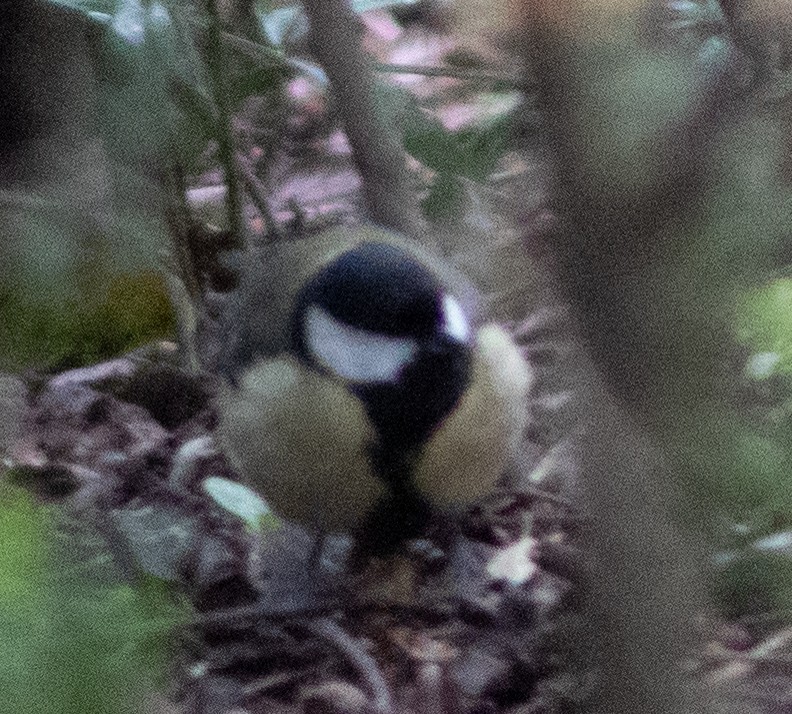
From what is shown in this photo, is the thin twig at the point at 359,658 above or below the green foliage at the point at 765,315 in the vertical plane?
below

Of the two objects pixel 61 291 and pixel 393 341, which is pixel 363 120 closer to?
pixel 393 341

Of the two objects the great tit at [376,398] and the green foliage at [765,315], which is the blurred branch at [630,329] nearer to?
the green foliage at [765,315]

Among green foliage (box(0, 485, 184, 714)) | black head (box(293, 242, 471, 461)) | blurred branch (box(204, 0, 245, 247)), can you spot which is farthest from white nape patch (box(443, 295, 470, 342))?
green foliage (box(0, 485, 184, 714))

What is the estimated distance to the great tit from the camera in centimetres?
103

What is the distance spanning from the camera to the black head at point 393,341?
101 cm

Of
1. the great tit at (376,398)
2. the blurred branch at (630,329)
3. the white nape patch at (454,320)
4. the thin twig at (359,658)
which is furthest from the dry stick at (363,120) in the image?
the blurred branch at (630,329)

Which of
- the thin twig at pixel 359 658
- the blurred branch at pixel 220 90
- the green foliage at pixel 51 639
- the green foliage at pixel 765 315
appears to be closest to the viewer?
the green foliage at pixel 51 639

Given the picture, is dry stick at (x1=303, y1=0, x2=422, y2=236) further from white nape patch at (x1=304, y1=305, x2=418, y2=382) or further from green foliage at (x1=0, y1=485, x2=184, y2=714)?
green foliage at (x1=0, y1=485, x2=184, y2=714)

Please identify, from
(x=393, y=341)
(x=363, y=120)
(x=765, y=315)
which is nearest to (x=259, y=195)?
(x=363, y=120)

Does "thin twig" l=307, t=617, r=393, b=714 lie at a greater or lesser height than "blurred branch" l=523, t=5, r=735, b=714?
lesser

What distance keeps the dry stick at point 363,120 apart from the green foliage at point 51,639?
64 centimetres

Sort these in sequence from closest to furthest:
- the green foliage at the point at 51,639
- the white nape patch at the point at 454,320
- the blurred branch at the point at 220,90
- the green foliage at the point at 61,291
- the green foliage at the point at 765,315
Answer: the green foliage at the point at 51,639 → the green foliage at the point at 765,315 → the green foliage at the point at 61,291 → the white nape patch at the point at 454,320 → the blurred branch at the point at 220,90

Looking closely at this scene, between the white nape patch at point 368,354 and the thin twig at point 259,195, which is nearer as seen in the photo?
the white nape patch at point 368,354

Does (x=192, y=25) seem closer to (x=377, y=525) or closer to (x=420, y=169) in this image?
(x=420, y=169)
